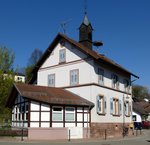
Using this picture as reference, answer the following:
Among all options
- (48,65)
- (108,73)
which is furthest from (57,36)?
(108,73)

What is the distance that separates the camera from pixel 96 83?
33.1 m

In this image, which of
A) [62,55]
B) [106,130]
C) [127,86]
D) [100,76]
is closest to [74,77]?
[100,76]

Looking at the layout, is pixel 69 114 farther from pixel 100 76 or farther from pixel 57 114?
pixel 100 76

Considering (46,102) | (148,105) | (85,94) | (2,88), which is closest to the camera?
(46,102)

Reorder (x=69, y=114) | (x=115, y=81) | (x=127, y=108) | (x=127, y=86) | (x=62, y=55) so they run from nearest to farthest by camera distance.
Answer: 1. (x=69, y=114)
2. (x=62, y=55)
3. (x=115, y=81)
4. (x=127, y=108)
5. (x=127, y=86)

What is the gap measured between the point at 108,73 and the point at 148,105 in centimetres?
5698

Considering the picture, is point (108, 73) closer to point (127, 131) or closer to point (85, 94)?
point (85, 94)

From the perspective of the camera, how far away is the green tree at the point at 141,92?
10950 centimetres

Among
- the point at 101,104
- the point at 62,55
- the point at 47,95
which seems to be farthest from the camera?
the point at 62,55

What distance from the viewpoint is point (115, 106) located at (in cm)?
3741

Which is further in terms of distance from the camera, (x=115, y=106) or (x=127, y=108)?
(x=127, y=108)

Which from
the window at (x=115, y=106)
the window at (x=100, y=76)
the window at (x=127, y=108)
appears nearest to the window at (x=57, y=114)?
the window at (x=100, y=76)

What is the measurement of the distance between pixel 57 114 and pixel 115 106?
403 inches

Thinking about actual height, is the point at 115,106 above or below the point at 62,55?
below
